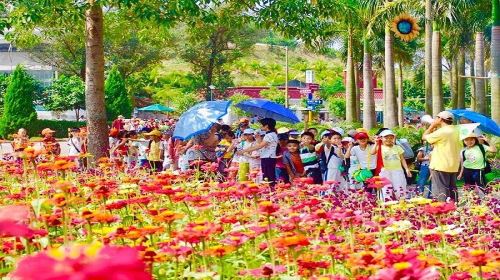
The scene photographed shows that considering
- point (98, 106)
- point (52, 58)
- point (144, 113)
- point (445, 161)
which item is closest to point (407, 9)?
point (98, 106)

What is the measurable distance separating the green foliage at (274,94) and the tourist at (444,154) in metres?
60.8

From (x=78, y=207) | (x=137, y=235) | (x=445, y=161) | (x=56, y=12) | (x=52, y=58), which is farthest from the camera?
(x=52, y=58)

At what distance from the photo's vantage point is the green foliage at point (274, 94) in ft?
229

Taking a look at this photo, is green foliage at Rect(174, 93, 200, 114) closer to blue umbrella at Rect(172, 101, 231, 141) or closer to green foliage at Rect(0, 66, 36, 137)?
green foliage at Rect(0, 66, 36, 137)

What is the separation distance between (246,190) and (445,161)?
4.76 metres

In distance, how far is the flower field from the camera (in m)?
1.45

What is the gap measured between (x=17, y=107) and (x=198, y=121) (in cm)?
2718

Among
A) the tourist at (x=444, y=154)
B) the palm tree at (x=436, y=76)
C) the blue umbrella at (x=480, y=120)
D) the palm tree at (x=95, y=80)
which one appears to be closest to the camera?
the tourist at (x=444, y=154)

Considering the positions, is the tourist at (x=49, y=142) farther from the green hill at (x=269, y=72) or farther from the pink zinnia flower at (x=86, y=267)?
the green hill at (x=269, y=72)

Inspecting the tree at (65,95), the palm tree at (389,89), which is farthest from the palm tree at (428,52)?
the tree at (65,95)

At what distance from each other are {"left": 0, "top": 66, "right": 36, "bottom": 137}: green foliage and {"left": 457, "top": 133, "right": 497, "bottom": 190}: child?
28736mm

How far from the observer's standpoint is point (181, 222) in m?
4.65

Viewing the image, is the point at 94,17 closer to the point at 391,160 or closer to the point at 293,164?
the point at 293,164

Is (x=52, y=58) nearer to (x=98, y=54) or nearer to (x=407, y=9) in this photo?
(x=407, y=9)
